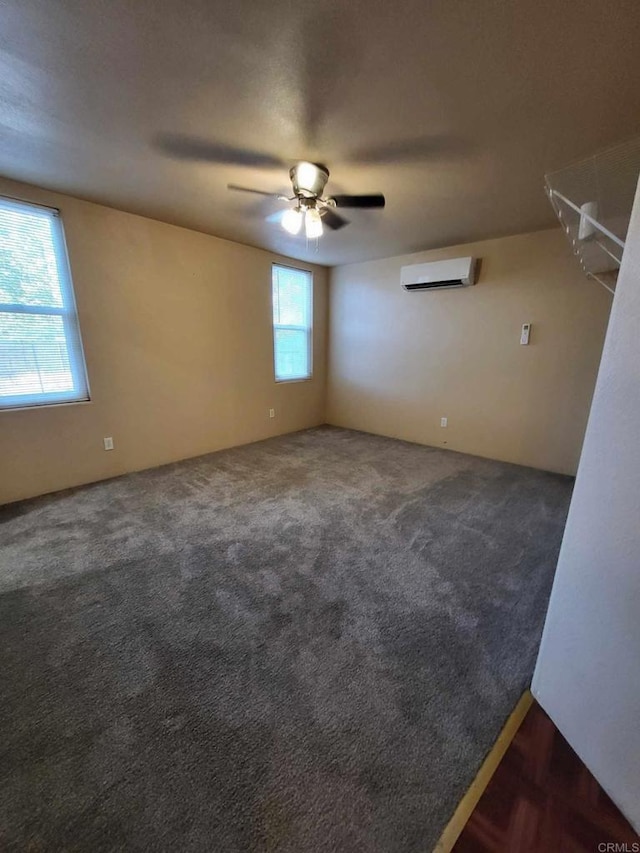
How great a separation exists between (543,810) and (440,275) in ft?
12.9

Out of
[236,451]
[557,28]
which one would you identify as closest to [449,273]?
[557,28]

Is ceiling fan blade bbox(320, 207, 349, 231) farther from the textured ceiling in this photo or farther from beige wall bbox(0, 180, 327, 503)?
beige wall bbox(0, 180, 327, 503)

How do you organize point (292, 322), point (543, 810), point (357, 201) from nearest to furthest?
point (543, 810) < point (357, 201) < point (292, 322)

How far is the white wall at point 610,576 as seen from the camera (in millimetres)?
875

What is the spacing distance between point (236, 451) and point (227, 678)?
2.86 m

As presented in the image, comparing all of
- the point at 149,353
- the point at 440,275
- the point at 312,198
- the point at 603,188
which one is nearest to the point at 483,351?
the point at 440,275

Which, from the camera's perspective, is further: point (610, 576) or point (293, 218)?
point (293, 218)

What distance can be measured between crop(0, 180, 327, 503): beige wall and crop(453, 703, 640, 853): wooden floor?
11.1 ft

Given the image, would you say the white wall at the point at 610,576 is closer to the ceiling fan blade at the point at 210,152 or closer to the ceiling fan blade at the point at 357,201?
the ceiling fan blade at the point at 357,201

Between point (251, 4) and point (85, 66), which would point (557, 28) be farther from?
point (85, 66)

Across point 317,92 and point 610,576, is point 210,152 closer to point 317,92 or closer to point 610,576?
point 317,92

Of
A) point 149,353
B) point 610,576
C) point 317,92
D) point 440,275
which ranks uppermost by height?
point 317,92

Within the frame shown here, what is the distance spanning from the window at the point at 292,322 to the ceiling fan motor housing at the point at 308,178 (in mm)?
2189

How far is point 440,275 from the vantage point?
3.67 meters
